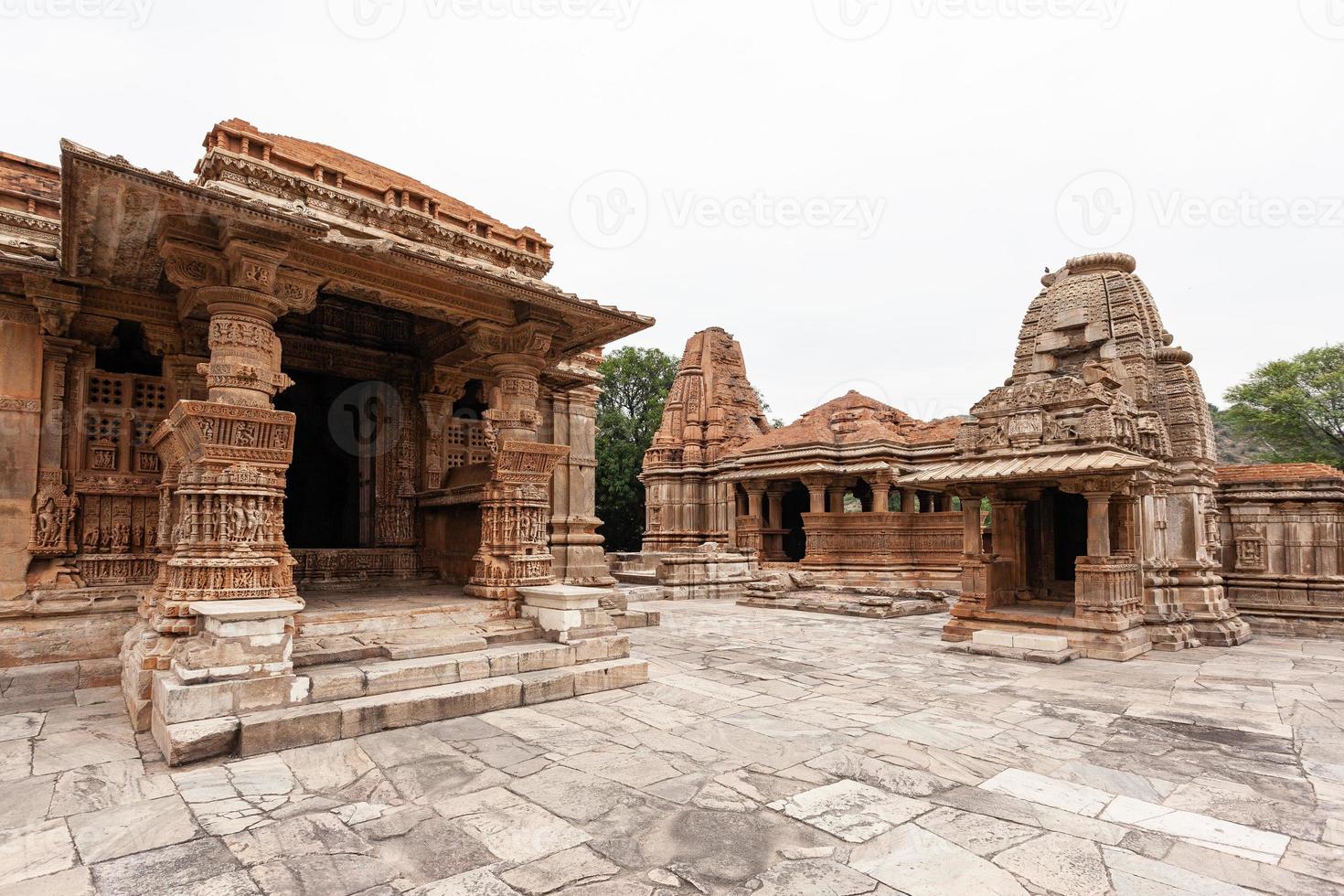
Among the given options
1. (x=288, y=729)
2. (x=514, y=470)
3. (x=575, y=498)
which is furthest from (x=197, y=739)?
(x=575, y=498)

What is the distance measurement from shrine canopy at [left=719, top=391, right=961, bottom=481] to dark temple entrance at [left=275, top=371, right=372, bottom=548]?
499 inches

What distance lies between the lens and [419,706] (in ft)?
17.6

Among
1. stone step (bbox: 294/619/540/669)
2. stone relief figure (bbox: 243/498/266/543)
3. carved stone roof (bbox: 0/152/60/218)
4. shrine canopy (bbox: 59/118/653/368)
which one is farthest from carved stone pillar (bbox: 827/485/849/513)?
carved stone roof (bbox: 0/152/60/218)

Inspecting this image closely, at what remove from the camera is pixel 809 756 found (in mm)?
4750

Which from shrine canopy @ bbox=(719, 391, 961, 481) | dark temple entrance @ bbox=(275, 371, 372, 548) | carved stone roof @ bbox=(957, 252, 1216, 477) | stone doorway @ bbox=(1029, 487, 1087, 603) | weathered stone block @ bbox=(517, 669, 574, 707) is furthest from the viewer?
shrine canopy @ bbox=(719, 391, 961, 481)

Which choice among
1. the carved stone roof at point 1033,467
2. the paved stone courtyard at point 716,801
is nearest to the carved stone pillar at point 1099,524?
the carved stone roof at point 1033,467

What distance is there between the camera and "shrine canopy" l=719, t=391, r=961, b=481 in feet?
65.4

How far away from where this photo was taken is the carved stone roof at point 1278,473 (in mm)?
11664

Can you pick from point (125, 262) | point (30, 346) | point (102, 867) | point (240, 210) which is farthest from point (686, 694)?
point (30, 346)

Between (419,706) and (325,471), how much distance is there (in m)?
7.11

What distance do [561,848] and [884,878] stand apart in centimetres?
146

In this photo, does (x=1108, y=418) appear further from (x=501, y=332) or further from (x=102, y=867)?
(x=102, y=867)

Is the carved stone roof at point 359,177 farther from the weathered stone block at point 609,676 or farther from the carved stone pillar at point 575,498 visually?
the weathered stone block at point 609,676

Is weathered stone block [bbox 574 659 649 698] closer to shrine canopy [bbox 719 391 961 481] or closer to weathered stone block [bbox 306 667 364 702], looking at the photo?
weathered stone block [bbox 306 667 364 702]
